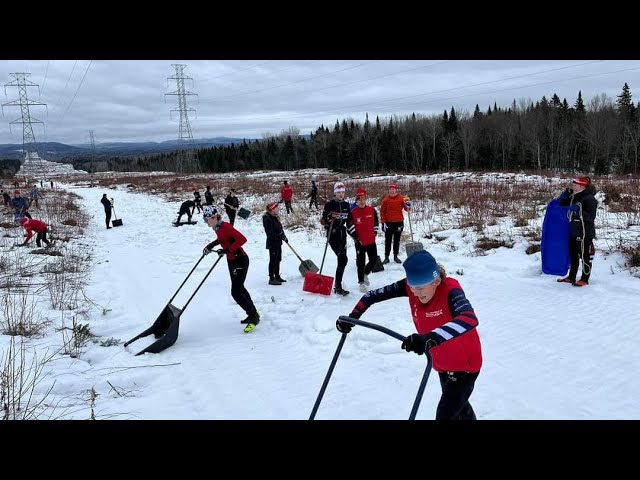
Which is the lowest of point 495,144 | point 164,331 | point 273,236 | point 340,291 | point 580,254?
point 164,331

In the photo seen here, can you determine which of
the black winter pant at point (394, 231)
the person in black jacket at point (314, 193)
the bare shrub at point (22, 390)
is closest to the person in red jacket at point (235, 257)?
the bare shrub at point (22, 390)

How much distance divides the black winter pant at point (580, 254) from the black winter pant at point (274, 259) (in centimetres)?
569

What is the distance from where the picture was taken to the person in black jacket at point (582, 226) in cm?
716

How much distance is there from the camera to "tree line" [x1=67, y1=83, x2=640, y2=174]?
5238 cm

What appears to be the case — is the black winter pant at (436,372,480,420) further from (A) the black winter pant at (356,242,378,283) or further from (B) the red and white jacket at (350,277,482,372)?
(A) the black winter pant at (356,242,378,283)

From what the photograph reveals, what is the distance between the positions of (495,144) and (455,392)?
68.0 meters

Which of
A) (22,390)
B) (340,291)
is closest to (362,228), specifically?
(340,291)

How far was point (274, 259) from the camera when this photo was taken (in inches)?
356

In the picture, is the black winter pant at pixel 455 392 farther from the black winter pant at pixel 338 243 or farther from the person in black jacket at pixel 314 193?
the person in black jacket at pixel 314 193

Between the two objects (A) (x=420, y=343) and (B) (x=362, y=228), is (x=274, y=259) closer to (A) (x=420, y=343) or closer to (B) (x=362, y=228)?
(B) (x=362, y=228)

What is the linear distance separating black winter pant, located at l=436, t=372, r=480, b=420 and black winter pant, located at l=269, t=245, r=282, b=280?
20.1ft

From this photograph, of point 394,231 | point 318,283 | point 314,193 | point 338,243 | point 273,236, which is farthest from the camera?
point 314,193

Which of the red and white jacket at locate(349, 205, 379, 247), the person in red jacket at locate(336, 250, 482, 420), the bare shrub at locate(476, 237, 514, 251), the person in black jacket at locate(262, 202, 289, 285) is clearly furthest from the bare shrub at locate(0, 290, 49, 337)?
the bare shrub at locate(476, 237, 514, 251)

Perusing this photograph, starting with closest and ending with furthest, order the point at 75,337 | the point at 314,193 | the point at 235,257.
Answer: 1. the point at 75,337
2. the point at 235,257
3. the point at 314,193
